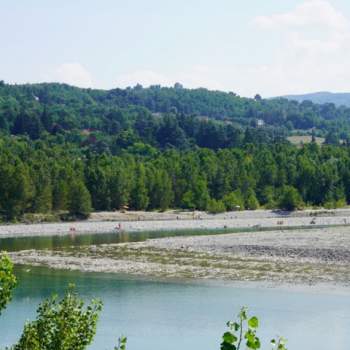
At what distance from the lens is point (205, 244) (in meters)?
77.1

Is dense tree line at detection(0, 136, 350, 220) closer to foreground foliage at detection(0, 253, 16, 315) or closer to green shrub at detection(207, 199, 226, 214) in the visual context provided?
green shrub at detection(207, 199, 226, 214)

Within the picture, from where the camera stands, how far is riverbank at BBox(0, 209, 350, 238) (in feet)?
312

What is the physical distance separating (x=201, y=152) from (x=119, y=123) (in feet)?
172

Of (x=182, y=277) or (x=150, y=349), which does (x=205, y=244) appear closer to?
(x=182, y=277)

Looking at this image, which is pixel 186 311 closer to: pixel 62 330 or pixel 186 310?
pixel 186 310

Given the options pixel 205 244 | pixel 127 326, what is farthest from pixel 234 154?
Answer: pixel 127 326

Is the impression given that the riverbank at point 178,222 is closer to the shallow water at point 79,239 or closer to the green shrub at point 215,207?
the green shrub at point 215,207

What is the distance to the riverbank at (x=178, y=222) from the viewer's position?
9519cm

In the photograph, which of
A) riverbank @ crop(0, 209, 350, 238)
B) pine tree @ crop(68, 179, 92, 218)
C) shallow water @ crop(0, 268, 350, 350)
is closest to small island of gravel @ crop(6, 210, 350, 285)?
shallow water @ crop(0, 268, 350, 350)

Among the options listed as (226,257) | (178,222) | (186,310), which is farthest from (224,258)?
(178,222)

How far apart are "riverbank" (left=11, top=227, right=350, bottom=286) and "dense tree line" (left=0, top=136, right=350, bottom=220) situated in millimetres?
27035

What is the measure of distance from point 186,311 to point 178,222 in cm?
5858

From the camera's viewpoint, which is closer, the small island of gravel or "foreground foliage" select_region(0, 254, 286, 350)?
"foreground foliage" select_region(0, 254, 286, 350)

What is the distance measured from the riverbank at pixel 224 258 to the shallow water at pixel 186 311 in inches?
153
